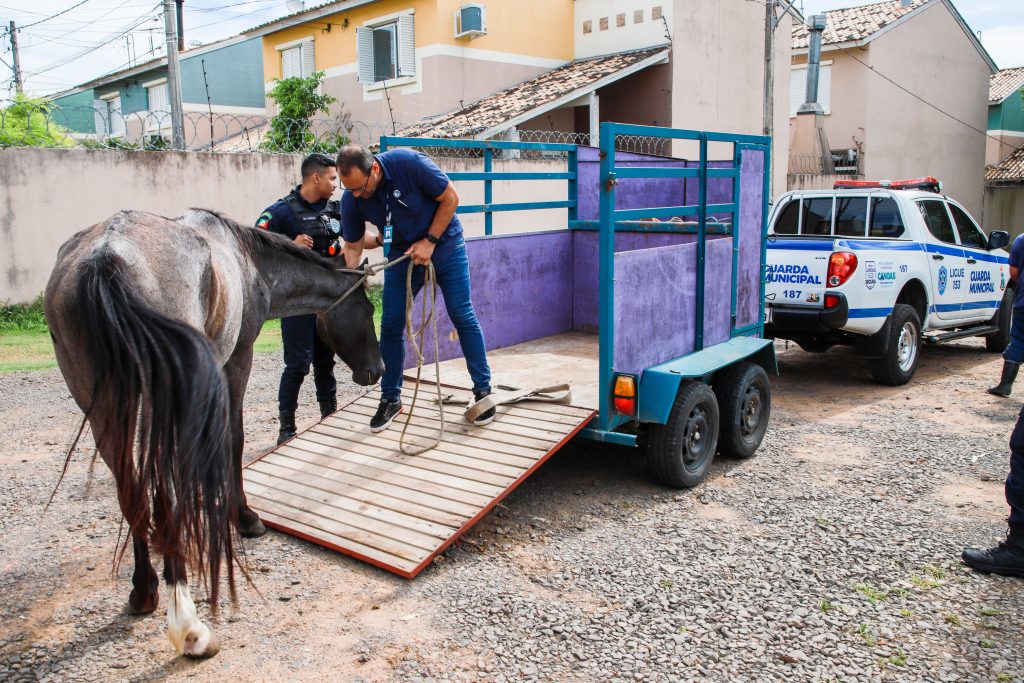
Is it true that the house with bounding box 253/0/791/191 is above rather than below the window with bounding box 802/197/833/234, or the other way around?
above

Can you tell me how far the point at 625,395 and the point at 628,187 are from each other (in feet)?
11.8

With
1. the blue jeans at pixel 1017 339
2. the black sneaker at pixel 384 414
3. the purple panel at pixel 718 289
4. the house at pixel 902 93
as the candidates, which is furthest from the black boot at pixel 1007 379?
the house at pixel 902 93

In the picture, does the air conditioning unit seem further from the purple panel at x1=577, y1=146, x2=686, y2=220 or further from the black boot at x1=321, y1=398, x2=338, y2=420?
the black boot at x1=321, y1=398, x2=338, y2=420

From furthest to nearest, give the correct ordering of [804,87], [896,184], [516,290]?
[804,87]
[896,184]
[516,290]

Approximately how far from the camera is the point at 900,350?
783cm

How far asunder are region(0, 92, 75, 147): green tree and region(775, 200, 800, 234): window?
804 centimetres

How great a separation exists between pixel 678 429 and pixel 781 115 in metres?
16.3

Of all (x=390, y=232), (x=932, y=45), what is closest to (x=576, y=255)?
(x=390, y=232)

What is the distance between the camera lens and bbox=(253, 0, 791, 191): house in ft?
54.4

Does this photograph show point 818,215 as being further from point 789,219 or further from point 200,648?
point 200,648

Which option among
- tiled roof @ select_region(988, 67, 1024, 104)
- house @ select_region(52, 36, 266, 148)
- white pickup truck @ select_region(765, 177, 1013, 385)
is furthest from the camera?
tiled roof @ select_region(988, 67, 1024, 104)

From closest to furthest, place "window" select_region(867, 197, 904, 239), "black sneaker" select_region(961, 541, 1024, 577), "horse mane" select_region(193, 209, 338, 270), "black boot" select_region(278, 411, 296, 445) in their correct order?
"black sneaker" select_region(961, 541, 1024, 577) < "horse mane" select_region(193, 209, 338, 270) < "black boot" select_region(278, 411, 296, 445) < "window" select_region(867, 197, 904, 239)

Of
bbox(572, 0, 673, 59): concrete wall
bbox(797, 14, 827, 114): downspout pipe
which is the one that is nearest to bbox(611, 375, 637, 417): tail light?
bbox(572, 0, 673, 59): concrete wall

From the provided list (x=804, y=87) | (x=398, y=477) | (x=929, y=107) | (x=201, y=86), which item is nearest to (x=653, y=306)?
(x=398, y=477)
